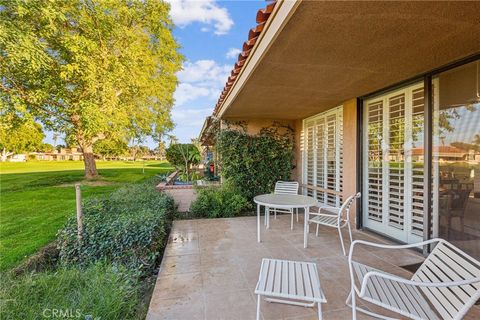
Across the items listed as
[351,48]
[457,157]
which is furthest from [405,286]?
[351,48]

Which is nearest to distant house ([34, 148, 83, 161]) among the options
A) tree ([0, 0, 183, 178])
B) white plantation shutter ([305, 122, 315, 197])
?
tree ([0, 0, 183, 178])

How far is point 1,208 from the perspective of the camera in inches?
275

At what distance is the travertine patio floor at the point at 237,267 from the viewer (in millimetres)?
2342

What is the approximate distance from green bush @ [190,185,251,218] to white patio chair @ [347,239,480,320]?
13.8ft

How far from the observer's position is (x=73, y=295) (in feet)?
8.29

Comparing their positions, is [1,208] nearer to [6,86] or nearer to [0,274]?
[6,86]

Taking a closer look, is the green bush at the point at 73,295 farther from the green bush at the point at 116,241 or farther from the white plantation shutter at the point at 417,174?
the white plantation shutter at the point at 417,174

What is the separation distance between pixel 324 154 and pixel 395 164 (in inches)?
84.8

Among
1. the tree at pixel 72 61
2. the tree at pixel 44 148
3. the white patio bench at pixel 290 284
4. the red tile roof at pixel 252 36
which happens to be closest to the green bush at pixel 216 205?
the red tile roof at pixel 252 36

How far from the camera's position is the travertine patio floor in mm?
2342

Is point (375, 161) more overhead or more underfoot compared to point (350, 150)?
more underfoot

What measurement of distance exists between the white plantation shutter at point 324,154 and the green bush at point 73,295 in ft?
15.7

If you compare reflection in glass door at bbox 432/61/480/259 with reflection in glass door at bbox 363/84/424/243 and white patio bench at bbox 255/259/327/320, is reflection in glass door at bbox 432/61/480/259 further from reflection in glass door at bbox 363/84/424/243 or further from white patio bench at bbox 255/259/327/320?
white patio bench at bbox 255/259/327/320

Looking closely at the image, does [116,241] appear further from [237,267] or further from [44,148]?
[44,148]
